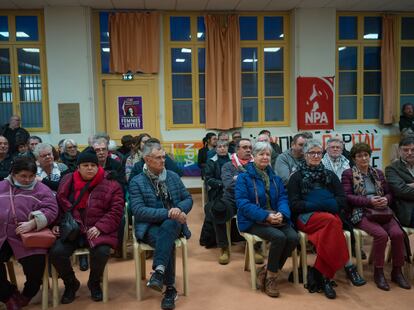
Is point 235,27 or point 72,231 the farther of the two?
point 235,27

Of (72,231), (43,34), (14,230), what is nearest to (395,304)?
(72,231)

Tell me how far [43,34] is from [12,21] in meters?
0.57

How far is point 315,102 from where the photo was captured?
6.80m

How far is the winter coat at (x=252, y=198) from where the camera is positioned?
8.93ft

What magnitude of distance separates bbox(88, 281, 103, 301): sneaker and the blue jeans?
47 centimetres

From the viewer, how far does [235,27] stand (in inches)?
264

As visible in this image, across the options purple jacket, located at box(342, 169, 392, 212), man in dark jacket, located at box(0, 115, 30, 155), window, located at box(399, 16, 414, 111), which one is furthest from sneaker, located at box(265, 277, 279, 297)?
window, located at box(399, 16, 414, 111)

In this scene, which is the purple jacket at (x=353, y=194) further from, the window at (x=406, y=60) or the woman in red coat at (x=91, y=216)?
the window at (x=406, y=60)

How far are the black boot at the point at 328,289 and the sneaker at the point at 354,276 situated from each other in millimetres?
235

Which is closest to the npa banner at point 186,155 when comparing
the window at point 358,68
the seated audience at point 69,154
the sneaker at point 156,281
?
the window at point 358,68

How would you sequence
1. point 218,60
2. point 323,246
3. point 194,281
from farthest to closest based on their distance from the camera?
point 218,60, point 194,281, point 323,246

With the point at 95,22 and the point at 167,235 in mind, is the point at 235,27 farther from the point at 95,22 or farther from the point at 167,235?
the point at 167,235

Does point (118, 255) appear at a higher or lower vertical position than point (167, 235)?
lower

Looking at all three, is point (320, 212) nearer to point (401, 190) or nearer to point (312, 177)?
point (312, 177)
